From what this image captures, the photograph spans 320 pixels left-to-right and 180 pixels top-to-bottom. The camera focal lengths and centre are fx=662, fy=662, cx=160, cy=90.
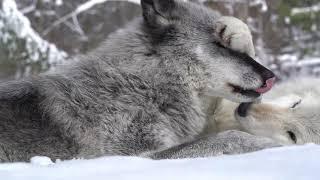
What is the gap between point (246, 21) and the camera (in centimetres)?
1238

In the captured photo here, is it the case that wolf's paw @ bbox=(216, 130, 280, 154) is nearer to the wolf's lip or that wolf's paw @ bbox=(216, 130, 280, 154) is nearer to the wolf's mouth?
the wolf's mouth

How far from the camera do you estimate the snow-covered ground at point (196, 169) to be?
2428mm

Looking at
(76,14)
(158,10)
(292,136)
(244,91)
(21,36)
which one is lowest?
(76,14)

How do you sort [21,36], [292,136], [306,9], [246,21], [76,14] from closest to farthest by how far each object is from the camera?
[292,136] < [21,36] < [246,21] < [76,14] < [306,9]

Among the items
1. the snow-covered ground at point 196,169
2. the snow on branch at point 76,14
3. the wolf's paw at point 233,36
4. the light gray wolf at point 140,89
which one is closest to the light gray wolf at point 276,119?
the light gray wolf at point 140,89

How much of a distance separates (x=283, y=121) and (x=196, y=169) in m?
1.76

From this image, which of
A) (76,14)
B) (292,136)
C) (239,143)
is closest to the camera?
(239,143)

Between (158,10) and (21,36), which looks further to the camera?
(21,36)

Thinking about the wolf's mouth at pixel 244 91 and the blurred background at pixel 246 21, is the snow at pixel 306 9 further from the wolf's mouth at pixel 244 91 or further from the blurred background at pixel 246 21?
the wolf's mouth at pixel 244 91

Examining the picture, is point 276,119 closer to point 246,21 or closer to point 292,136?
point 292,136

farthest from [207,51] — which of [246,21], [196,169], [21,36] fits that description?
[246,21]

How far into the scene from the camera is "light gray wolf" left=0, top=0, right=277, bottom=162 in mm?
3646

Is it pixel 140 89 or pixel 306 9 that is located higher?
pixel 140 89

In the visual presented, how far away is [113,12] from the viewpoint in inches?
558
